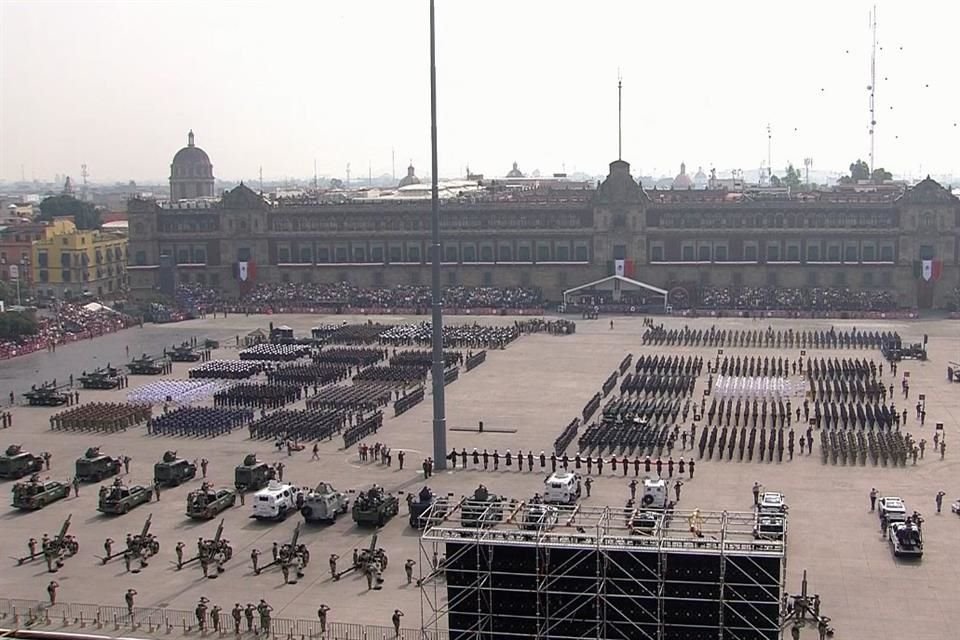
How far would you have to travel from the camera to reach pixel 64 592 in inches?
1173

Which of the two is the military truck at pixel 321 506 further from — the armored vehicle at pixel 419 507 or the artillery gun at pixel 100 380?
the artillery gun at pixel 100 380

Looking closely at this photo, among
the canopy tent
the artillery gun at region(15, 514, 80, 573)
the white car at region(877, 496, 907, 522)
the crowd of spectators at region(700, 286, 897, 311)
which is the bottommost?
the artillery gun at region(15, 514, 80, 573)

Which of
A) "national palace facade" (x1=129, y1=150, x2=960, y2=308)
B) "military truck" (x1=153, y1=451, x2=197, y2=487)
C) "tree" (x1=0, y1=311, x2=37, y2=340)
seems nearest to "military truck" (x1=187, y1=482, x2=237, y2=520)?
"military truck" (x1=153, y1=451, x2=197, y2=487)

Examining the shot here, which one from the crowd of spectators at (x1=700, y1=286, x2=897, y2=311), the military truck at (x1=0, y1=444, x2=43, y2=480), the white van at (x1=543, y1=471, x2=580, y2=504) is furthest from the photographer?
the crowd of spectators at (x1=700, y1=286, x2=897, y2=311)

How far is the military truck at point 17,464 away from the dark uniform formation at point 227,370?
1927cm

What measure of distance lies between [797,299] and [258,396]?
1993 inches

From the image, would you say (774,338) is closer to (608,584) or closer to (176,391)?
(176,391)

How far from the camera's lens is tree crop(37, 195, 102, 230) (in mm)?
149000

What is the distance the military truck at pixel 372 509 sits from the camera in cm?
3431

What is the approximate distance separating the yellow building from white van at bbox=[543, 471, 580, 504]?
3120 inches

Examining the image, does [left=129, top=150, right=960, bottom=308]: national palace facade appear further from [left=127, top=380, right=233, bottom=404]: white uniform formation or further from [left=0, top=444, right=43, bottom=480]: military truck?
[left=0, top=444, right=43, bottom=480]: military truck

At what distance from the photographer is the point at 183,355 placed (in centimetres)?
6994

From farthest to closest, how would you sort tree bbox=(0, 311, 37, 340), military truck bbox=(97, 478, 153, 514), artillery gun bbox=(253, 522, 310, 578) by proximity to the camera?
tree bbox=(0, 311, 37, 340) → military truck bbox=(97, 478, 153, 514) → artillery gun bbox=(253, 522, 310, 578)

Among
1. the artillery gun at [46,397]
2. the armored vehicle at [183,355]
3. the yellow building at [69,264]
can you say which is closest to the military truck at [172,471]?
the artillery gun at [46,397]
